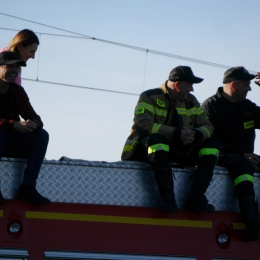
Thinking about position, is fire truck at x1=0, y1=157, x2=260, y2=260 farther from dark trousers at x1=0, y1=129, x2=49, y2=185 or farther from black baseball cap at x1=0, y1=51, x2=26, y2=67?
black baseball cap at x1=0, y1=51, x2=26, y2=67

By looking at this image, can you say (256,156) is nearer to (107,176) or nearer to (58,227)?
(107,176)

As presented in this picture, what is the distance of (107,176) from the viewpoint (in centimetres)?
555

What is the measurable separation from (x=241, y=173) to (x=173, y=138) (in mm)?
645

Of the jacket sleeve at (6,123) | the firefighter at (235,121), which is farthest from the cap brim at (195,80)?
the jacket sleeve at (6,123)

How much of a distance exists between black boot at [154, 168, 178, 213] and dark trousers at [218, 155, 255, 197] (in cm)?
63

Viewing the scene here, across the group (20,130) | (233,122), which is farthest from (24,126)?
(233,122)

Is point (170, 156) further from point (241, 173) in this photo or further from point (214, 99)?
point (214, 99)

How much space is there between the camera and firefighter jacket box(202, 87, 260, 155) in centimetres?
662

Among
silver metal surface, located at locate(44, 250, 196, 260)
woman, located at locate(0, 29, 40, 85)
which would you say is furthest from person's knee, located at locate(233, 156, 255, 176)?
woman, located at locate(0, 29, 40, 85)

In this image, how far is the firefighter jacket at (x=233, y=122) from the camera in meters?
6.62

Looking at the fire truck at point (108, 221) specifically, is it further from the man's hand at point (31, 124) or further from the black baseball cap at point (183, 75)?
the black baseball cap at point (183, 75)

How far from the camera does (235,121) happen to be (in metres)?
6.71

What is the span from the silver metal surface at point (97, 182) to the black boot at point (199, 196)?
0.11 m

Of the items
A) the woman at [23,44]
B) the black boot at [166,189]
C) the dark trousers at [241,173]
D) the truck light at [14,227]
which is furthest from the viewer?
the woman at [23,44]
